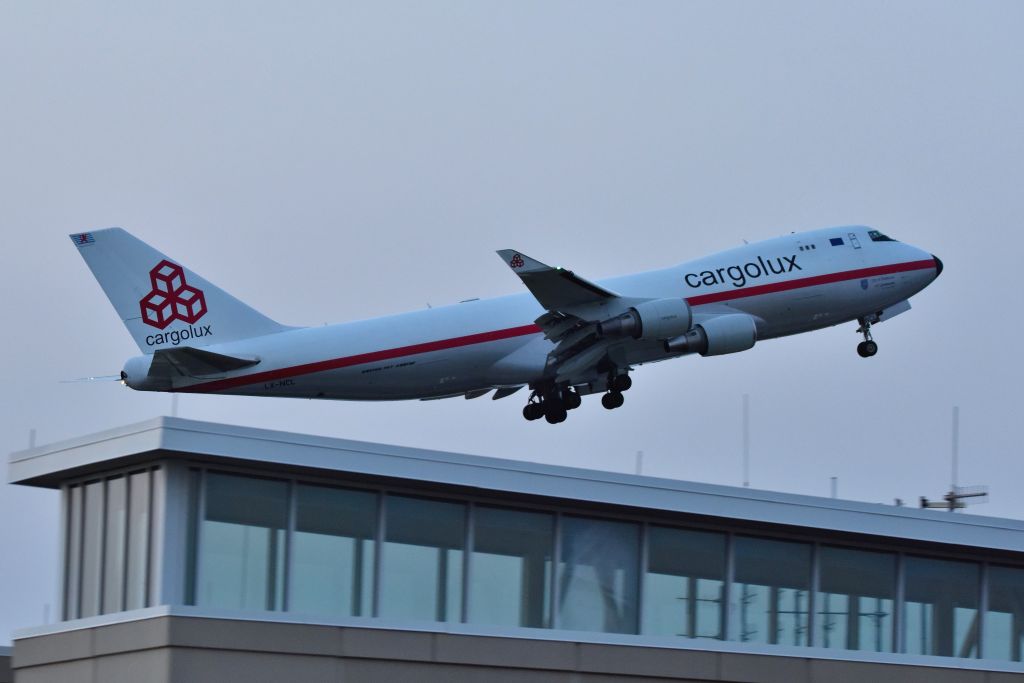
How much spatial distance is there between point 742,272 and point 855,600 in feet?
58.9

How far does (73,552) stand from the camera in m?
29.7

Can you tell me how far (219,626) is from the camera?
25.0 m

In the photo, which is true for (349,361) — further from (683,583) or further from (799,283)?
(683,583)

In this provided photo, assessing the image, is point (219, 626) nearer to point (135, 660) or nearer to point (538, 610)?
point (135, 660)

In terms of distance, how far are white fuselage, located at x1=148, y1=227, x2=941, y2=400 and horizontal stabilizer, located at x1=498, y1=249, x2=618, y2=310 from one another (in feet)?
6.43

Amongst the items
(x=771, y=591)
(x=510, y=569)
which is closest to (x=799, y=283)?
(x=771, y=591)

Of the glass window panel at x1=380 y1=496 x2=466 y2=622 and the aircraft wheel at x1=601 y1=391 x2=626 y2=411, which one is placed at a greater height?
the aircraft wheel at x1=601 y1=391 x2=626 y2=411

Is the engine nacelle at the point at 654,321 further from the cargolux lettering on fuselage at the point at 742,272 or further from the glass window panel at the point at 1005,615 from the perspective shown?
the glass window panel at the point at 1005,615

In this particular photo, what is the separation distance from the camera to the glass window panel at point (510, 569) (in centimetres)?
2948

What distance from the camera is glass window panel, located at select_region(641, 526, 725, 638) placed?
1236 inches

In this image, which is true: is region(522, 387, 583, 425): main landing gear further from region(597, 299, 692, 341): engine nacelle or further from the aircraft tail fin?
the aircraft tail fin

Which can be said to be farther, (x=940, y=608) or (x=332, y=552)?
(x=940, y=608)

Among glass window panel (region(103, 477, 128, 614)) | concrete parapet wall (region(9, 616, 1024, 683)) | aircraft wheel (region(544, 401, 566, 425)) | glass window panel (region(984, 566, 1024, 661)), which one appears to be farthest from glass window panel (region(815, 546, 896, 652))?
aircraft wheel (region(544, 401, 566, 425))

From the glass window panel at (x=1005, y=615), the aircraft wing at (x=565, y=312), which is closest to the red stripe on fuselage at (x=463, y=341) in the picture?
the aircraft wing at (x=565, y=312)
